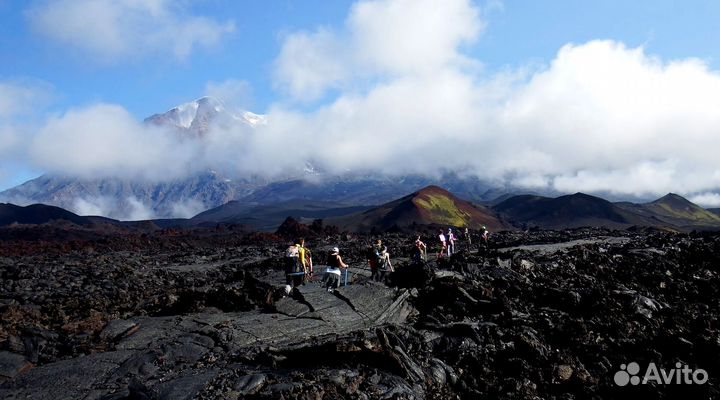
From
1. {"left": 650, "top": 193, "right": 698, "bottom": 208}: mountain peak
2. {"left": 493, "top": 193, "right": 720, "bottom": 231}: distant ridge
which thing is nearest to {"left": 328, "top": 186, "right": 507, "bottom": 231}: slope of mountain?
{"left": 493, "top": 193, "right": 720, "bottom": 231}: distant ridge

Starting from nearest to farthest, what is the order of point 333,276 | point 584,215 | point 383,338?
1. point 383,338
2. point 333,276
3. point 584,215

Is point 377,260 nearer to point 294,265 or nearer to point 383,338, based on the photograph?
point 294,265

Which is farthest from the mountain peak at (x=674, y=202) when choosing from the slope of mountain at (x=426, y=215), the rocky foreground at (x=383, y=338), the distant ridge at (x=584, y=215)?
the rocky foreground at (x=383, y=338)

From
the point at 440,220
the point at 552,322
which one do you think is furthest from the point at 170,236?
the point at 552,322

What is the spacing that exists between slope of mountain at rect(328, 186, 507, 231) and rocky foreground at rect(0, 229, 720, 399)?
61.6m

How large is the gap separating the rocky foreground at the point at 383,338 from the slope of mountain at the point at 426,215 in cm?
6160

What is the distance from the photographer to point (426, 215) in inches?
3413

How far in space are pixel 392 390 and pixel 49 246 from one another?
58.7 meters

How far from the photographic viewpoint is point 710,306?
17.8 metres

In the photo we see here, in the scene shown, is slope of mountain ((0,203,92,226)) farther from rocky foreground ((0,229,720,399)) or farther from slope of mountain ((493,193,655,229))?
rocky foreground ((0,229,720,399))

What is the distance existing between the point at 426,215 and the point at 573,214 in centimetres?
3485

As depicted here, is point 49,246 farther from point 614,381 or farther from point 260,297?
point 614,381

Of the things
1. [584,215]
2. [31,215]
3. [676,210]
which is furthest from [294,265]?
[676,210]

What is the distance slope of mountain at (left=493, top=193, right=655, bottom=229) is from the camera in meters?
96.8
